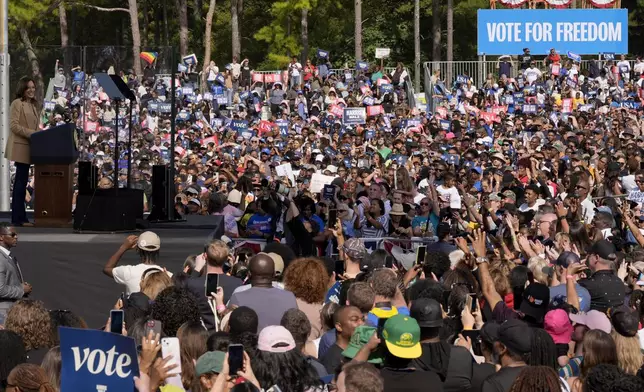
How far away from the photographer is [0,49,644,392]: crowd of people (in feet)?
23.5

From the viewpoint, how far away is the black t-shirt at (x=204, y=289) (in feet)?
31.1

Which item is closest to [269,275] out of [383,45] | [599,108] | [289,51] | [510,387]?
[510,387]

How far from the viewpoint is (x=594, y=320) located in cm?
891

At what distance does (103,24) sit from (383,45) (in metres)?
17.1

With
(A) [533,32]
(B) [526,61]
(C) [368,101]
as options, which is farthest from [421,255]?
(A) [533,32]

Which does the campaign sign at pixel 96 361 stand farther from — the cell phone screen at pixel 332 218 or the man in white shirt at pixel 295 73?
the man in white shirt at pixel 295 73

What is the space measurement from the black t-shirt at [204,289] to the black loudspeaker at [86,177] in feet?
14.0

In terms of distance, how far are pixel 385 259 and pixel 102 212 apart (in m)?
3.59

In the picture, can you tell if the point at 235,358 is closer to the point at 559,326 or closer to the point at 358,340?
the point at 358,340

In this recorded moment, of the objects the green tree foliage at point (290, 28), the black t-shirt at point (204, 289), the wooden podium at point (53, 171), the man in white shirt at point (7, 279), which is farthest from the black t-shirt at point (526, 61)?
the black t-shirt at point (204, 289)

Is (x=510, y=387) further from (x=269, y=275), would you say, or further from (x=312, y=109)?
(x=312, y=109)

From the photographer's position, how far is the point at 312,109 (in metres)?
36.7

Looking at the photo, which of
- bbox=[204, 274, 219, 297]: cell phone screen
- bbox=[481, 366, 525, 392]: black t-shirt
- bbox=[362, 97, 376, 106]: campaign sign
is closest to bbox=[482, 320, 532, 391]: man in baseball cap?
bbox=[481, 366, 525, 392]: black t-shirt

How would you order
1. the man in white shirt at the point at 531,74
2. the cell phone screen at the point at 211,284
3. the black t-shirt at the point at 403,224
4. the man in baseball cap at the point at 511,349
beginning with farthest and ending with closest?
1. the man in white shirt at the point at 531,74
2. the black t-shirt at the point at 403,224
3. the cell phone screen at the point at 211,284
4. the man in baseball cap at the point at 511,349
